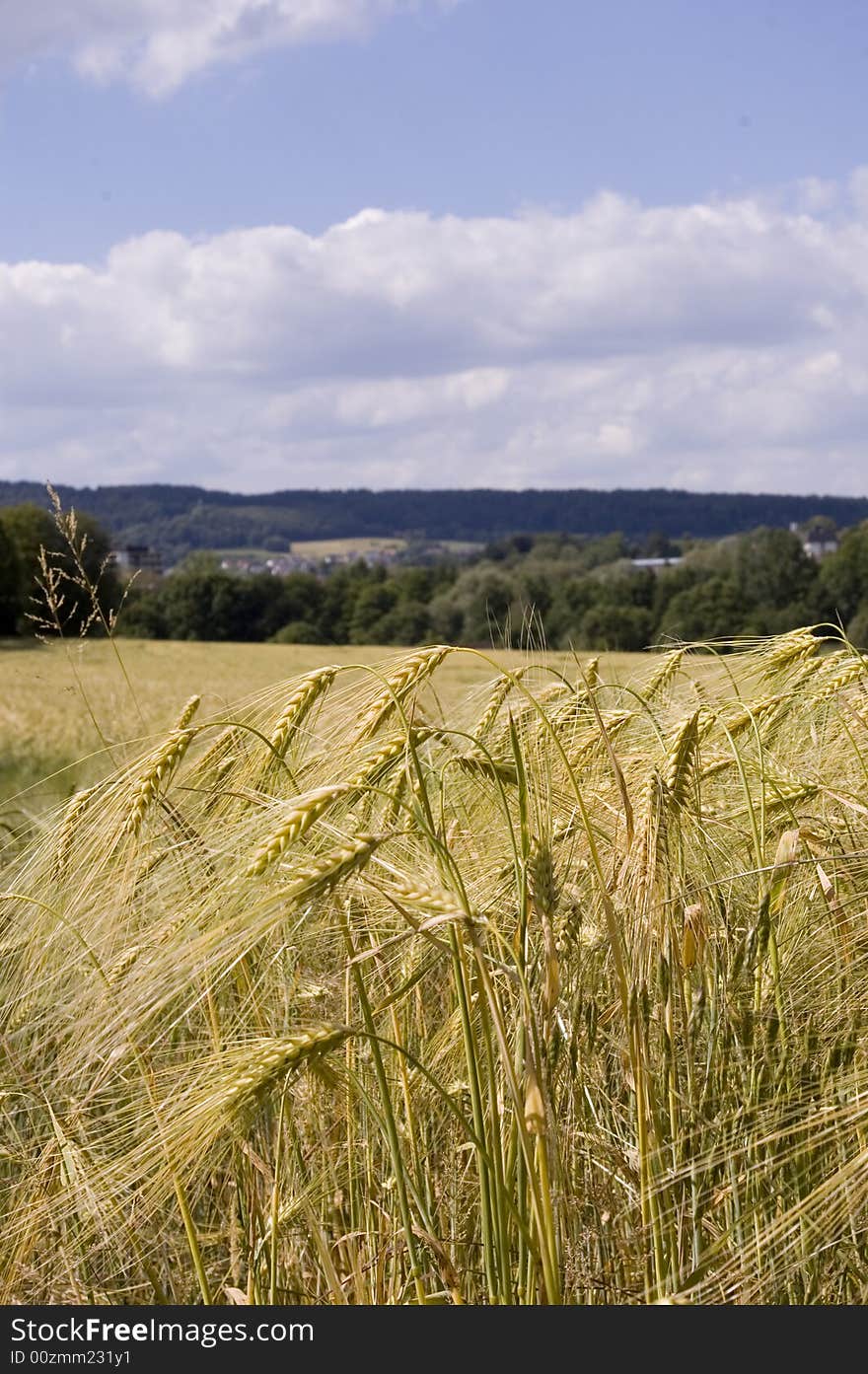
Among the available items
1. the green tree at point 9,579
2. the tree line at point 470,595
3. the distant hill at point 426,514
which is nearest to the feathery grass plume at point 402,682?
the tree line at point 470,595

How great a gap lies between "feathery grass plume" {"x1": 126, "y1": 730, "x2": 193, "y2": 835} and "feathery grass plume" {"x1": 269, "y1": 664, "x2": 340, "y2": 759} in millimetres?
164

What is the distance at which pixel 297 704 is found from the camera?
7.38 ft

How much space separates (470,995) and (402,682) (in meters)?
0.56

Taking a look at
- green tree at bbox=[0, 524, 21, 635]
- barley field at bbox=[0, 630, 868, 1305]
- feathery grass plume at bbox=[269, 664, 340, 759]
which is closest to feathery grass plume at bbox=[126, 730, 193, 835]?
barley field at bbox=[0, 630, 868, 1305]

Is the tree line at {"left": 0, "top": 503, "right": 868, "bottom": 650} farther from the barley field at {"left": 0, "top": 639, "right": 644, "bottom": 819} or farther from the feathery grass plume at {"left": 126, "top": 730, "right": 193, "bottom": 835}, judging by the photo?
the feathery grass plume at {"left": 126, "top": 730, "right": 193, "bottom": 835}

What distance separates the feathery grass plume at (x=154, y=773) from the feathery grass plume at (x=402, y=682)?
0.33m

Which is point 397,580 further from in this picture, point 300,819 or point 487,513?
point 487,513

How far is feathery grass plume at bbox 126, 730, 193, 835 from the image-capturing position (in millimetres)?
2119

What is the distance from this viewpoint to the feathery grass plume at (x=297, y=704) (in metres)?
2.24

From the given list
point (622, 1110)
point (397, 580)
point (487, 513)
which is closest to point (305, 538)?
point (487, 513)

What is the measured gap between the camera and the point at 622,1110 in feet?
8.71

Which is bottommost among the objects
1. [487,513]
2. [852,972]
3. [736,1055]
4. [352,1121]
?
[352,1121]

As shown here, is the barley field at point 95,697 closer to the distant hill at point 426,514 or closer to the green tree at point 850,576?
the green tree at point 850,576

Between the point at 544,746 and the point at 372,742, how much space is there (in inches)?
21.0
